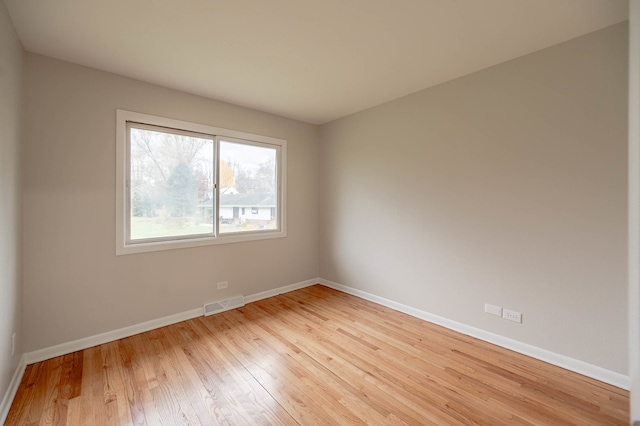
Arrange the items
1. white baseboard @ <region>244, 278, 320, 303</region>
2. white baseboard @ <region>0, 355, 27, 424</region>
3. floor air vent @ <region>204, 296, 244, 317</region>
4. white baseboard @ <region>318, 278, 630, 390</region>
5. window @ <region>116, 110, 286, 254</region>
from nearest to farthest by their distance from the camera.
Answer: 1. white baseboard @ <region>0, 355, 27, 424</region>
2. white baseboard @ <region>318, 278, 630, 390</region>
3. window @ <region>116, 110, 286, 254</region>
4. floor air vent @ <region>204, 296, 244, 317</region>
5. white baseboard @ <region>244, 278, 320, 303</region>

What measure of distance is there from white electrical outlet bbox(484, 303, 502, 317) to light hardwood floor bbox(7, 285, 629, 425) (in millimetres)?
319

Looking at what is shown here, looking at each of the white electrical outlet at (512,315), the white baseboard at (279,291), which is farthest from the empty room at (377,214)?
the white baseboard at (279,291)

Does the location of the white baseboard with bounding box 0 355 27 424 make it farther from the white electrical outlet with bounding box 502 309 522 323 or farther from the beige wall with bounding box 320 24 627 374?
the white electrical outlet with bounding box 502 309 522 323

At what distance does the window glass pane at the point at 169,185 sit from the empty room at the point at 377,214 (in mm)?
23

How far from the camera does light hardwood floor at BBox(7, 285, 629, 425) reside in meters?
1.68

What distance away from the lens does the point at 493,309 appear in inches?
101

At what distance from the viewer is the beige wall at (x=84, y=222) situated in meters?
2.26

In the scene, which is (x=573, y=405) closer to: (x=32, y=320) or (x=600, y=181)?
(x=600, y=181)

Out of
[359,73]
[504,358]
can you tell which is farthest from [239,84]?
[504,358]

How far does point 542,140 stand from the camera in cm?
227

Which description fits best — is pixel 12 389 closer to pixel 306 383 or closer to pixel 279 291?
pixel 306 383

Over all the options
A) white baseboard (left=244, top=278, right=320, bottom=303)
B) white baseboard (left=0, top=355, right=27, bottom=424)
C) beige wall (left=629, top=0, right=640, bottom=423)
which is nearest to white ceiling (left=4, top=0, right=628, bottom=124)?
beige wall (left=629, top=0, right=640, bottom=423)

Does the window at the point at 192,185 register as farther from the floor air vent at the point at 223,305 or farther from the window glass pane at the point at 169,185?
the floor air vent at the point at 223,305

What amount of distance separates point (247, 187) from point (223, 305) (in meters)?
1.60
